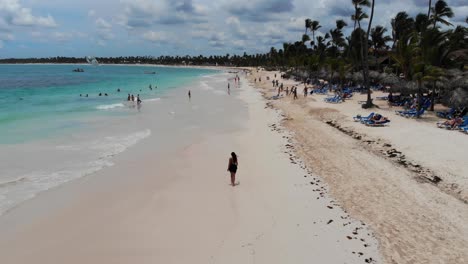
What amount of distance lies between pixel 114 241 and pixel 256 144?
11.0 meters

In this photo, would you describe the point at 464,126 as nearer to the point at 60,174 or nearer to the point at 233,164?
the point at 233,164

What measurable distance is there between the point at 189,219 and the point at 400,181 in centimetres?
689

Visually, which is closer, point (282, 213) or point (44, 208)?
point (282, 213)

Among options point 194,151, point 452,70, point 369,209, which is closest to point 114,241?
point 369,209

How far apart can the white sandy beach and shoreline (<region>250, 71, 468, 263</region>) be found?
51 centimetres

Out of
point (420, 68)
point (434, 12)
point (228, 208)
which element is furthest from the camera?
point (434, 12)

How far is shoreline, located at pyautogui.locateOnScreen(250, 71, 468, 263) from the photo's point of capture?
8156mm

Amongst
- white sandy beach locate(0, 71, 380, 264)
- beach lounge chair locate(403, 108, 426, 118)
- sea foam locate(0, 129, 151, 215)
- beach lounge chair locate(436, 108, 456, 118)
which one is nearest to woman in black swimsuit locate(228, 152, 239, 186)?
white sandy beach locate(0, 71, 380, 264)

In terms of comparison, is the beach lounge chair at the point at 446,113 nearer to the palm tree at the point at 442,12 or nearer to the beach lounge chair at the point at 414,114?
the beach lounge chair at the point at 414,114

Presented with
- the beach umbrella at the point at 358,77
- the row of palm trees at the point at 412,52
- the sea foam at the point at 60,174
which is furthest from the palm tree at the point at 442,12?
the sea foam at the point at 60,174

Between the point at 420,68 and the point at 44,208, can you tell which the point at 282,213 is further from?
the point at 420,68

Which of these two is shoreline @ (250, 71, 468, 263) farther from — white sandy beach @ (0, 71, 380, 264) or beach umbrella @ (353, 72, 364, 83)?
beach umbrella @ (353, 72, 364, 83)

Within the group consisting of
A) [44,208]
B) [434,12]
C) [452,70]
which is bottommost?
[44,208]

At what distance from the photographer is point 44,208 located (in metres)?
11.0
